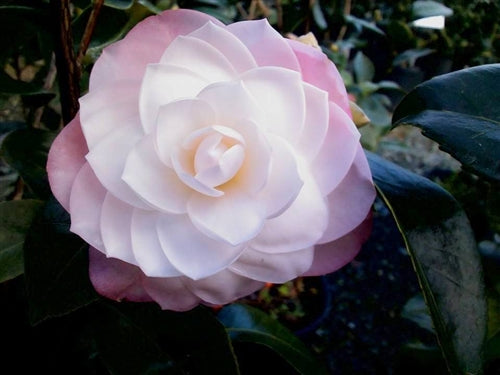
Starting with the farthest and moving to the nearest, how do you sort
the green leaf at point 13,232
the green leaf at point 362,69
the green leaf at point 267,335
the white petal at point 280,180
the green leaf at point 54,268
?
1. the green leaf at point 362,69
2. the green leaf at point 267,335
3. the green leaf at point 13,232
4. the green leaf at point 54,268
5. the white petal at point 280,180

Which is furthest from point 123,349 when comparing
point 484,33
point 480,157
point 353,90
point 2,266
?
point 484,33

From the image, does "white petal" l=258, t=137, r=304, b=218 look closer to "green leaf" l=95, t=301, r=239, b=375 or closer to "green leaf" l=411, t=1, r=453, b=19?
"green leaf" l=95, t=301, r=239, b=375

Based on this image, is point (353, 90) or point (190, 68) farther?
point (353, 90)

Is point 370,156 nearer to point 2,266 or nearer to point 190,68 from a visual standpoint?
point 190,68

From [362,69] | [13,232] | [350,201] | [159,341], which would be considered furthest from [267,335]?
[362,69]

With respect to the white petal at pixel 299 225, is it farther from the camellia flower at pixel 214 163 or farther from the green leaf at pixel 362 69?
the green leaf at pixel 362 69

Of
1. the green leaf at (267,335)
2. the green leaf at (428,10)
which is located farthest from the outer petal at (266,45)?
the green leaf at (428,10)
